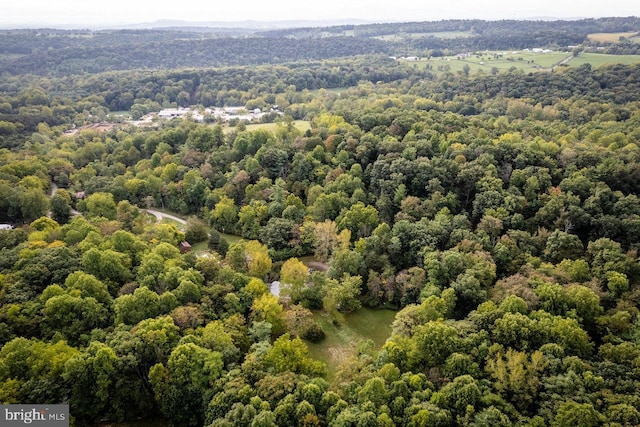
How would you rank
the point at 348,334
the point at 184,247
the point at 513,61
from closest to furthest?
the point at 348,334
the point at 184,247
the point at 513,61

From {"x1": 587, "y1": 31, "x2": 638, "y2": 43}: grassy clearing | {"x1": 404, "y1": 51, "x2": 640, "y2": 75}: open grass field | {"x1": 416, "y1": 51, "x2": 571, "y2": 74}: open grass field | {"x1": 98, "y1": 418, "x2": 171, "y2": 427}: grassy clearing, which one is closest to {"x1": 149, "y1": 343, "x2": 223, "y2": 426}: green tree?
{"x1": 98, "y1": 418, "x2": 171, "y2": 427}: grassy clearing

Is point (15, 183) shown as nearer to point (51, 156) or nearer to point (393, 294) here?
point (51, 156)

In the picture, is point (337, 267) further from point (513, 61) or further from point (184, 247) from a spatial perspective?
point (513, 61)

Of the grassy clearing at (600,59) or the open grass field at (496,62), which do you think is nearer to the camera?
the grassy clearing at (600,59)

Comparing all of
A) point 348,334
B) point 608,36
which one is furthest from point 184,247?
point 608,36

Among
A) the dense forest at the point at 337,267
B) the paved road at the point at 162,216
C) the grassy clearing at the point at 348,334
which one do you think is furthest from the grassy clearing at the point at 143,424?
the paved road at the point at 162,216

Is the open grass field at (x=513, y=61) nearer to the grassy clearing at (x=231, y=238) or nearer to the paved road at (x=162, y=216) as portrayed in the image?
the grassy clearing at (x=231, y=238)
